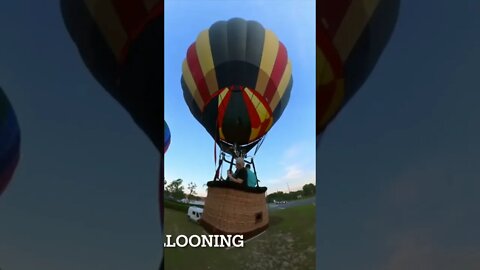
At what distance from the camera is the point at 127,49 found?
5.30ft

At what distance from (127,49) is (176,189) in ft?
1.97

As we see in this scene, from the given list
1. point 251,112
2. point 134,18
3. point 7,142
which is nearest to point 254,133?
point 251,112

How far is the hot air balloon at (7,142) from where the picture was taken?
165cm

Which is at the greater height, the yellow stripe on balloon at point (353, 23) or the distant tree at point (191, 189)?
the yellow stripe on balloon at point (353, 23)

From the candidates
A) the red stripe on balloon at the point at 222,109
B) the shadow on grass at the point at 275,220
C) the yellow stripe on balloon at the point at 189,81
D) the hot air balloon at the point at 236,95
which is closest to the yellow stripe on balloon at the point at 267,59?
the hot air balloon at the point at 236,95

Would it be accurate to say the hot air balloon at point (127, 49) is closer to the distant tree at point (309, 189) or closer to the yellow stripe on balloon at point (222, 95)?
the yellow stripe on balloon at point (222, 95)

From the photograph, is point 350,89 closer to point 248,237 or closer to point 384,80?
point 384,80

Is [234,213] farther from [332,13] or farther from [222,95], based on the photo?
[332,13]

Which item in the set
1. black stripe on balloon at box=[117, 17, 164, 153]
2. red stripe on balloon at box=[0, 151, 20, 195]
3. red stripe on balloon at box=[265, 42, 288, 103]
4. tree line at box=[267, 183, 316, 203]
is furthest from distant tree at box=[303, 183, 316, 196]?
red stripe on balloon at box=[0, 151, 20, 195]

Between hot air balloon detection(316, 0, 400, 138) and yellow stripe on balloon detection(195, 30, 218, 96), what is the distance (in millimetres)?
446

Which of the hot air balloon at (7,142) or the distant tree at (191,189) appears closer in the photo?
the distant tree at (191,189)

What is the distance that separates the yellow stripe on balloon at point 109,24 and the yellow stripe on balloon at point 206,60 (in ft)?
1.03

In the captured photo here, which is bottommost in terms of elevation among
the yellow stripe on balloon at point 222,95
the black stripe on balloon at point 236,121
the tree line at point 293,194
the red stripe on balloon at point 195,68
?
the tree line at point 293,194

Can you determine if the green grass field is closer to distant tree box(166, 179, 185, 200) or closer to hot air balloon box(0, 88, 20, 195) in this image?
distant tree box(166, 179, 185, 200)
